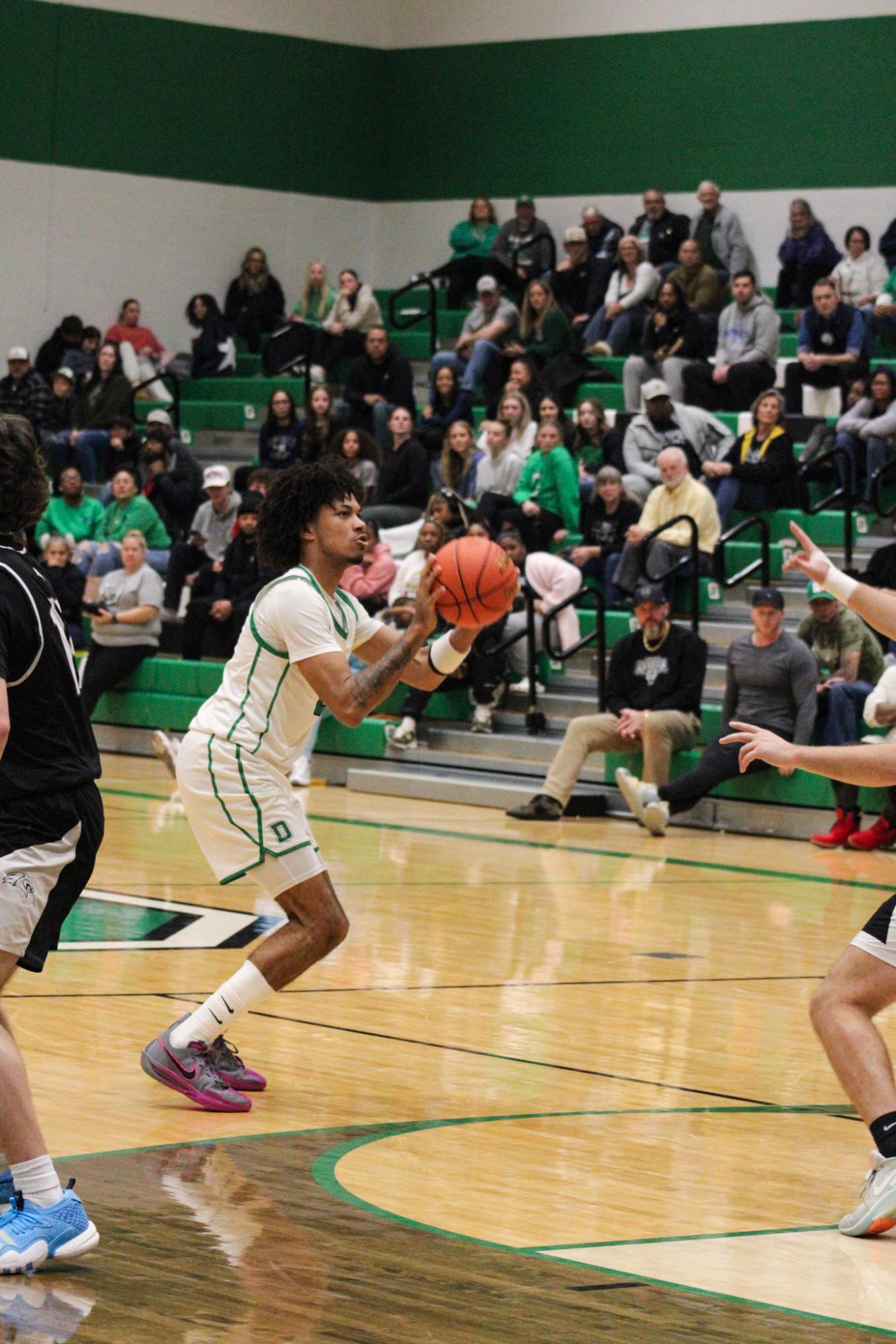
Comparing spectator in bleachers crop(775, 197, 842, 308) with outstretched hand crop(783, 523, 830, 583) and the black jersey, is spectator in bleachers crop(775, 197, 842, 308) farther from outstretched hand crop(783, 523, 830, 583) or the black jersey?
the black jersey

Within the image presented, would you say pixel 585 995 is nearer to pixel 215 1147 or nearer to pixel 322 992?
pixel 322 992

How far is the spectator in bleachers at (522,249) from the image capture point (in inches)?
816

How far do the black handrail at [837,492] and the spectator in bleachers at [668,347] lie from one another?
2.32 metres

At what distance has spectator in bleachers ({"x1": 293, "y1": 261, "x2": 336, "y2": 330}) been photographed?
72.6ft

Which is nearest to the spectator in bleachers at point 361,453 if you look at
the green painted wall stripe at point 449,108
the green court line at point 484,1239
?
the green painted wall stripe at point 449,108

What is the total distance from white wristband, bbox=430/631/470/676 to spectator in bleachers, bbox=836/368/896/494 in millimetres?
9409

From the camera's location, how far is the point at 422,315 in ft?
69.0

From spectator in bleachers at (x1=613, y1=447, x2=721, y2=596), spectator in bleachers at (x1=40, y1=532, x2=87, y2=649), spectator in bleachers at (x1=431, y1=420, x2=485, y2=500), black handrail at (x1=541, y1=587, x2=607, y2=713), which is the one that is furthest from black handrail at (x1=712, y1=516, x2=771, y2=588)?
spectator in bleachers at (x1=40, y1=532, x2=87, y2=649)

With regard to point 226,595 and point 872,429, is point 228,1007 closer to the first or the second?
point 872,429

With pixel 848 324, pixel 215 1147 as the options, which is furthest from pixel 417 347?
pixel 215 1147

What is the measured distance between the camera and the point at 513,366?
17.3 meters

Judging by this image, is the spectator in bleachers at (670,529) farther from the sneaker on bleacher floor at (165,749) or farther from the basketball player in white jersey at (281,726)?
the basketball player in white jersey at (281,726)

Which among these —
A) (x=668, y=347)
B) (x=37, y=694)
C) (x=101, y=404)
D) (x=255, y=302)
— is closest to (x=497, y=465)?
(x=668, y=347)

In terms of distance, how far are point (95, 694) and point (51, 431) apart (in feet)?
15.7
